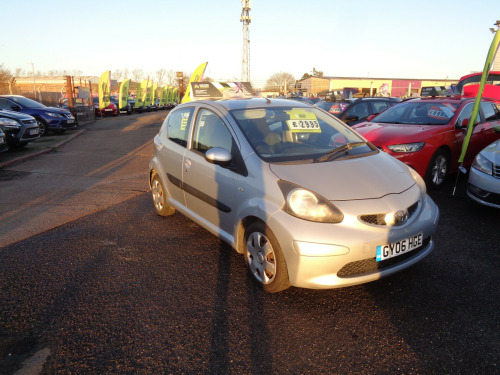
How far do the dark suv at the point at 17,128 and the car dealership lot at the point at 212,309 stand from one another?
701cm

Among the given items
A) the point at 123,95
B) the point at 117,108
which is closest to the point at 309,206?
the point at 117,108

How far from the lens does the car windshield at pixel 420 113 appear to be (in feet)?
21.2

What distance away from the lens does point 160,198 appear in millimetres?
5086

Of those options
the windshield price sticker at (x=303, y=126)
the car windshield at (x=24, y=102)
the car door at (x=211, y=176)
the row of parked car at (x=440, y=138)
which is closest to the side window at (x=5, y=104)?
the car windshield at (x=24, y=102)

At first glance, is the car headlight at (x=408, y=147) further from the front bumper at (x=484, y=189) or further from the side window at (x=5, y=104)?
the side window at (x=5, y=104)

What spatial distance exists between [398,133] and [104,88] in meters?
24.8

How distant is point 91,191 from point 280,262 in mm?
4912

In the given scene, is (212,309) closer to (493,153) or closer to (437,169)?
(493,153)

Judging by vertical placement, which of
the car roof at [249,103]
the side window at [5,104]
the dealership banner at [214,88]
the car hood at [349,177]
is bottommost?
the car hood at [349,177]

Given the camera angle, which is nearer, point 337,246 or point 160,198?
point 337,246

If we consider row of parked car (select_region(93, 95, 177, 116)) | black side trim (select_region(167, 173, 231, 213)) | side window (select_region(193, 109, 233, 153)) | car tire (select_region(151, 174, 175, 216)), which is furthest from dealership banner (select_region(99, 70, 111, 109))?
side window (select_region(193, 109, 233, 153))

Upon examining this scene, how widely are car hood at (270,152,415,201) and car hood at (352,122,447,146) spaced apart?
2.61 meters

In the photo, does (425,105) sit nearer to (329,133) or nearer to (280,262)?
(329,133)

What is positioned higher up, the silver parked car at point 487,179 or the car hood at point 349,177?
the car hood at point 349,177
